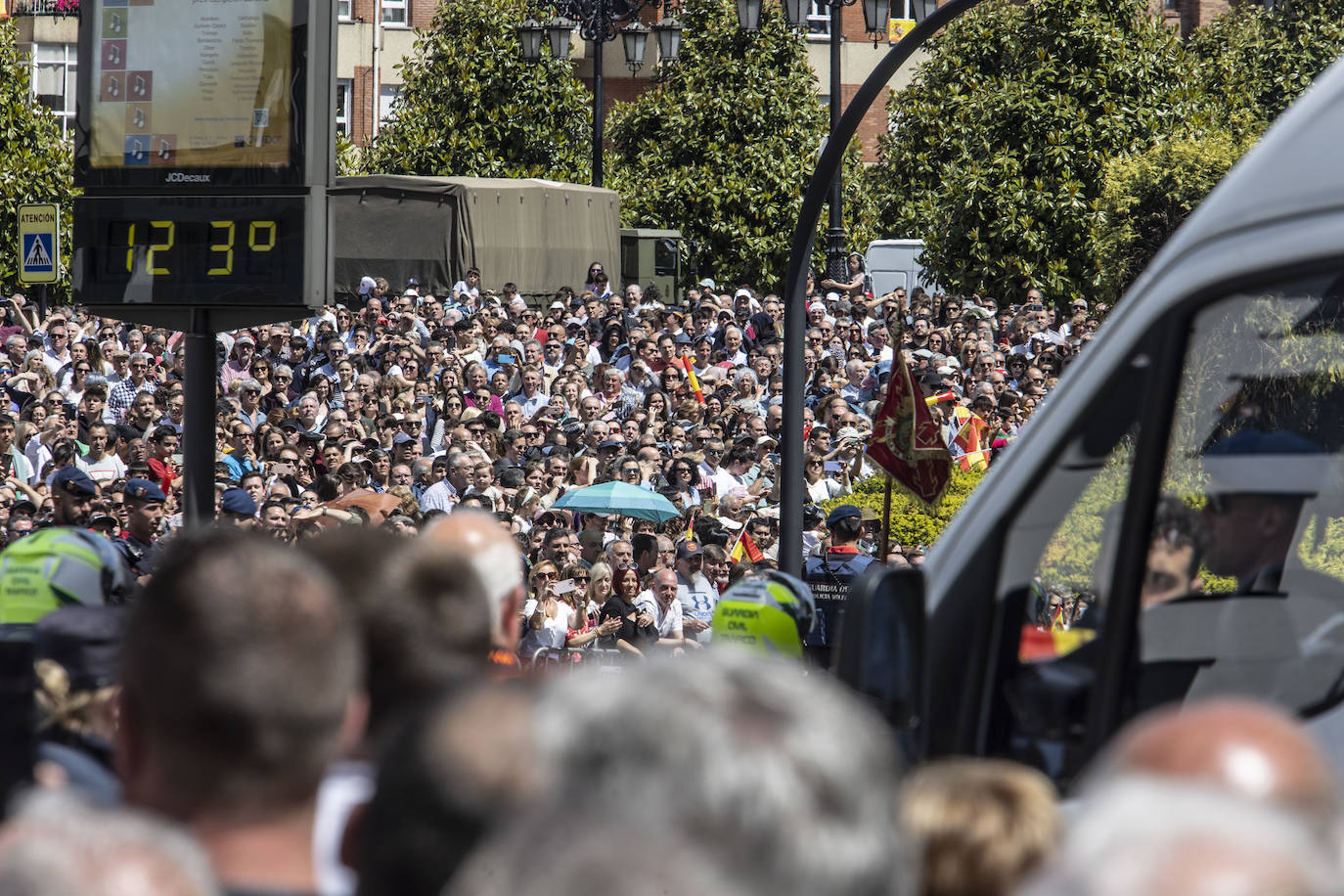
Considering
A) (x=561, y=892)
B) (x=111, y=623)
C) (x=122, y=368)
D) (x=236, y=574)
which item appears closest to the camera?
(x=561, y=892)

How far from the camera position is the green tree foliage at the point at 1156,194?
20.3 metres

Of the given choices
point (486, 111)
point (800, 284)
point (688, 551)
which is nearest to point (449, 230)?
point (486, 111)

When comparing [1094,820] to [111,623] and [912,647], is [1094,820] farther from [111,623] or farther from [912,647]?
[111,623]

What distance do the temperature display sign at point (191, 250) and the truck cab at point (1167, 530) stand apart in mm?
4100

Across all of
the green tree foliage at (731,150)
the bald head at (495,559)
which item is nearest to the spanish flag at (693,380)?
the bald head at (495,559)

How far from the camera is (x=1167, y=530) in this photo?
3.36m

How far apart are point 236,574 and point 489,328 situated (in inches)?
674

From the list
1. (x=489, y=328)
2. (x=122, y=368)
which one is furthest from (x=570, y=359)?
(x=122, y=368)

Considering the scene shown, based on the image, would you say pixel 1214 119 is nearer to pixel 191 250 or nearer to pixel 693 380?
pixel 693 380

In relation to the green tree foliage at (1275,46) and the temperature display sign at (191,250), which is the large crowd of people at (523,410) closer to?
the temperature display sign at (191,250)

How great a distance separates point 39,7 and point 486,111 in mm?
17416

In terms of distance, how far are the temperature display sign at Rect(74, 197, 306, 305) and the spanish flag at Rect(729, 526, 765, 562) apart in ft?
19.6

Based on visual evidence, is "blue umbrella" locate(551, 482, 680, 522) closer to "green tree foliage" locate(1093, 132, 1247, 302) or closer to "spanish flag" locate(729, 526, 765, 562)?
"spanish flag" locate(729, 526, 765, 562)

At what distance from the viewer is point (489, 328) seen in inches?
755
